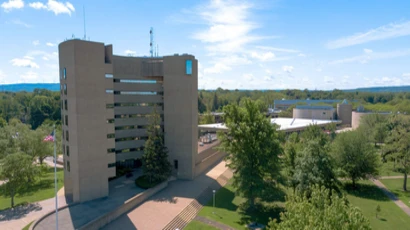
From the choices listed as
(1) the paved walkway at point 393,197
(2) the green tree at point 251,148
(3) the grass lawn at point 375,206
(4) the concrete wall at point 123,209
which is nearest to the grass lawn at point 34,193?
(4) the concrete wall at point 123,209

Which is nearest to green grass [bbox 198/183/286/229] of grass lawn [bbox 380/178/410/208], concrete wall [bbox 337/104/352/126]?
grass lawn [bbox 380/178/410/208]

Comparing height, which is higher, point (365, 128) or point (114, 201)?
point (365, 128)

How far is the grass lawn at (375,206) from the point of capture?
27.6 metres

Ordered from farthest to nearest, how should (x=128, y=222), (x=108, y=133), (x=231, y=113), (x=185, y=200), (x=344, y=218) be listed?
(x=108, y=133), (x=185, y=200), (x=231, y=113), (x=128, y=222), (x=344, y=218)

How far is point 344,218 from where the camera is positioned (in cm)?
1364

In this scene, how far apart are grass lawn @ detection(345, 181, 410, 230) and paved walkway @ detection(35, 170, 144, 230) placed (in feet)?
85.3

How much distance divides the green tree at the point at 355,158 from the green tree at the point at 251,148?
1255 centimetres

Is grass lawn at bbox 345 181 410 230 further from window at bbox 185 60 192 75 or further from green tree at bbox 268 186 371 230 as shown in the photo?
window at bbox 185 60 192 75

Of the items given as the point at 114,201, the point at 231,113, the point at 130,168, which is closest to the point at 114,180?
the point at 130,168

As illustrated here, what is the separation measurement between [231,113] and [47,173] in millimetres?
32729

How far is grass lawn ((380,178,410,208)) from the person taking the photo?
1372 inches

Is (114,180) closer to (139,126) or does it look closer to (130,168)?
(130,168)

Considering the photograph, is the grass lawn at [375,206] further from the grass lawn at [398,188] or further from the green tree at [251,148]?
the green tree at [251,148]

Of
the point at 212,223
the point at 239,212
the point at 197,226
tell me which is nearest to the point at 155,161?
the point at 197,226
